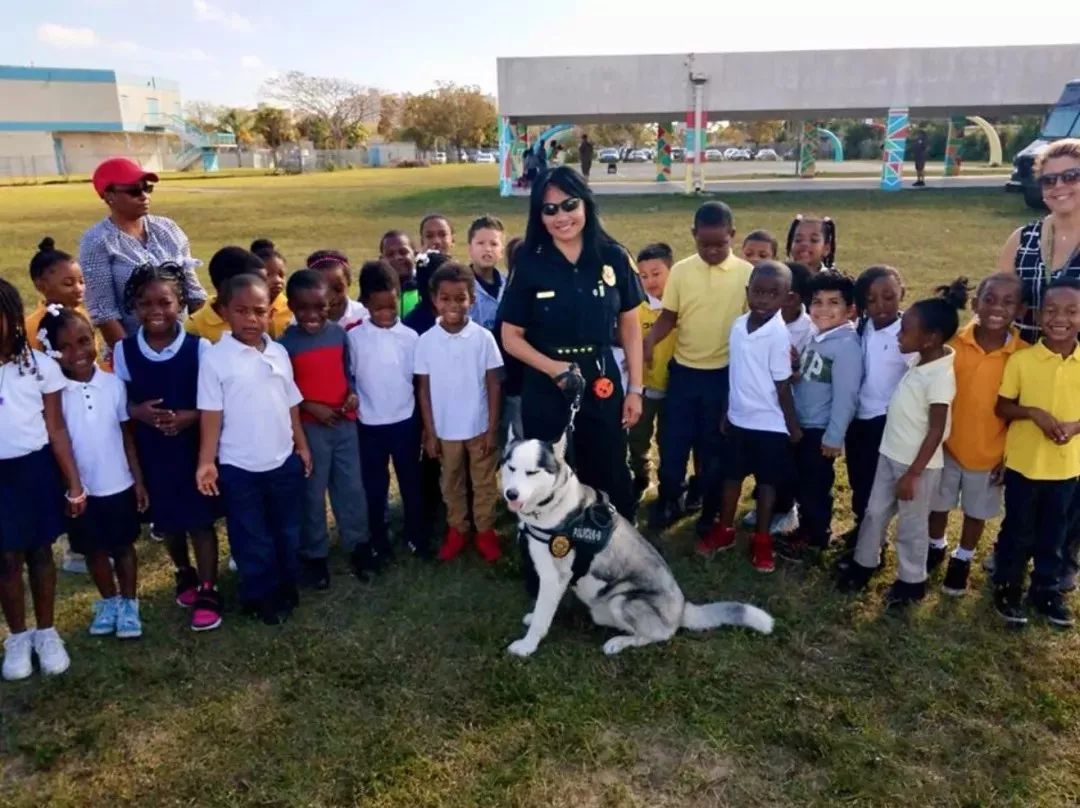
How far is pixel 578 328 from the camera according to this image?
3518 mm

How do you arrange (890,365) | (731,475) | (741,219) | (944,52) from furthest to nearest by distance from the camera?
(944,52)
(741,219)
(731,475)
(890,365)

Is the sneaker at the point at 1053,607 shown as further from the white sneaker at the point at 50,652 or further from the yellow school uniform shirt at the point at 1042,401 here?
the white sneaker at the point at 50,652

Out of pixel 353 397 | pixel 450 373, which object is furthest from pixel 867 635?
pixel 353 397

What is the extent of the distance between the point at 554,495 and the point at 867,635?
166 cm

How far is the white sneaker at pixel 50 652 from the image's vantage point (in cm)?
340

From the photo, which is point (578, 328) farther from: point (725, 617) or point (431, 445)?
point (725, 617)

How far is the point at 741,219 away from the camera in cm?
1830

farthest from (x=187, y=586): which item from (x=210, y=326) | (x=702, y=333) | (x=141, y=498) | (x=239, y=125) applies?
(x=239, y=125)

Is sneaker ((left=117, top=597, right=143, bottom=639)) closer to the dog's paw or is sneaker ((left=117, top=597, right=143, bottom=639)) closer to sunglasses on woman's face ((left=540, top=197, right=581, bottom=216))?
the dog's paw

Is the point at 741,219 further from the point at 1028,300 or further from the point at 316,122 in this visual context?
the point at 316,122

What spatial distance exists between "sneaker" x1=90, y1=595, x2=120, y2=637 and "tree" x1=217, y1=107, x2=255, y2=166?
7184cm

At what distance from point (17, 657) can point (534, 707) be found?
2.32 meters

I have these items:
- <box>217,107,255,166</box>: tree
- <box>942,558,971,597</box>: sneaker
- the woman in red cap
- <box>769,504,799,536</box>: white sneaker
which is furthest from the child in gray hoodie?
<box>217,107,255,166</box>: tree

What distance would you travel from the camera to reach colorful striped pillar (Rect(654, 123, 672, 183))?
29297 millimetres
